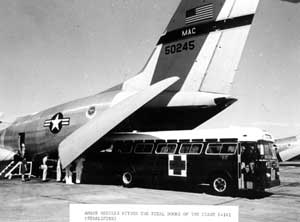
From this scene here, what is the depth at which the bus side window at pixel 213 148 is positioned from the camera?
44.1 feet

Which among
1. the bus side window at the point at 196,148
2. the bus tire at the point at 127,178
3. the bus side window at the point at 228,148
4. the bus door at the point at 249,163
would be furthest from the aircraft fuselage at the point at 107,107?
the bus door at the point at 249,163

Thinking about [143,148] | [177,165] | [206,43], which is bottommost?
[177,165]

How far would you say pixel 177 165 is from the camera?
14320 millimetres

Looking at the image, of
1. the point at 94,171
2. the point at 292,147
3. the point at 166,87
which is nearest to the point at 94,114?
the point at 94,171

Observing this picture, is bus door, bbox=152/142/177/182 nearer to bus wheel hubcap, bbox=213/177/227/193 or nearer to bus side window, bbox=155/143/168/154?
bus side window, bbox=155/143/168/154

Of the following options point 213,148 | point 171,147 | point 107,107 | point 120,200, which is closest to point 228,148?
point 213,148

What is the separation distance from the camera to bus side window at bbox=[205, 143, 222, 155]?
13453mm

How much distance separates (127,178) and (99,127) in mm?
3028

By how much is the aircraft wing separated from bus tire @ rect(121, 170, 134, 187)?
2564 mm

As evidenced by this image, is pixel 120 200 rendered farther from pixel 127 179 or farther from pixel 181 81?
pixel 181 81

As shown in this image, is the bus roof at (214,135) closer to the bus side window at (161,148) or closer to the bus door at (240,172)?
the bus side window at (161,148)

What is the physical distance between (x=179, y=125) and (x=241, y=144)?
12.8 ft

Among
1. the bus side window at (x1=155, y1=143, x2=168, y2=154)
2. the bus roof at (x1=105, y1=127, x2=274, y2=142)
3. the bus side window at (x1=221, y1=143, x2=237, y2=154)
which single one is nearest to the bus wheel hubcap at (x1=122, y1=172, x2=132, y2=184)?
the bus roof at (x1=105, y1=127, x2=274, y2=142)

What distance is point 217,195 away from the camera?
514 inches
